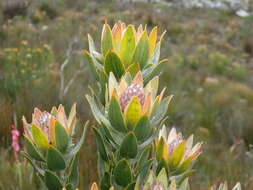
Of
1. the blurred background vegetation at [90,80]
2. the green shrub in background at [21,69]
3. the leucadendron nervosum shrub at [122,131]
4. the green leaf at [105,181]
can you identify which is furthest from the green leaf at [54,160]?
the green shrub in background at [21,69]

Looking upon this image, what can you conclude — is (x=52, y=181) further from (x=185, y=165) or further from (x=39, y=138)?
(x=185, y=165)

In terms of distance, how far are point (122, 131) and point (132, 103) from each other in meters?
0.08

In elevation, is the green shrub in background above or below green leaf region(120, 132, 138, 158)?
below

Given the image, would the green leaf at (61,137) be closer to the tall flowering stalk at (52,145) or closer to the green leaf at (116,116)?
the tall flowering stalk at (52,145)

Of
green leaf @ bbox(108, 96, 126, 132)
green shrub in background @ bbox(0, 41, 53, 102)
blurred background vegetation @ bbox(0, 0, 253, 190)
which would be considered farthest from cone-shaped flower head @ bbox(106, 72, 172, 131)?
green shrub in background @ bbox(0, 41, 53, 102)

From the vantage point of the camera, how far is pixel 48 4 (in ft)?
23.9

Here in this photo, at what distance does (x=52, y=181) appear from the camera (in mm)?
837

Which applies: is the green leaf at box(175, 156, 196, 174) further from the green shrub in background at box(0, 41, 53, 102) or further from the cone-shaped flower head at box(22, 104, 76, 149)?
the green shrub in background at box(0, 41, 53, 102)

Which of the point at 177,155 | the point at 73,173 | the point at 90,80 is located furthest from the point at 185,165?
the point at 90,80

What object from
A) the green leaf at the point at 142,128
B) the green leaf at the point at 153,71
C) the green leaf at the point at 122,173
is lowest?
the green leaf at the point at 122,173

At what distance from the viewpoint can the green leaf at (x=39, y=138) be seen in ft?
2.66

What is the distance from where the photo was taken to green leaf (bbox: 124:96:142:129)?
75cm

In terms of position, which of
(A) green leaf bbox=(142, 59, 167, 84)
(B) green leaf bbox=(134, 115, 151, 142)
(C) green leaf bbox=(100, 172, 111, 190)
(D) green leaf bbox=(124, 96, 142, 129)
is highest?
(A) green leaf bbox=(142, 59, 167, 84)

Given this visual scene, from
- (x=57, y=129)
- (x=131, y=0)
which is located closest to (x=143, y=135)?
(x=57, y=129)
